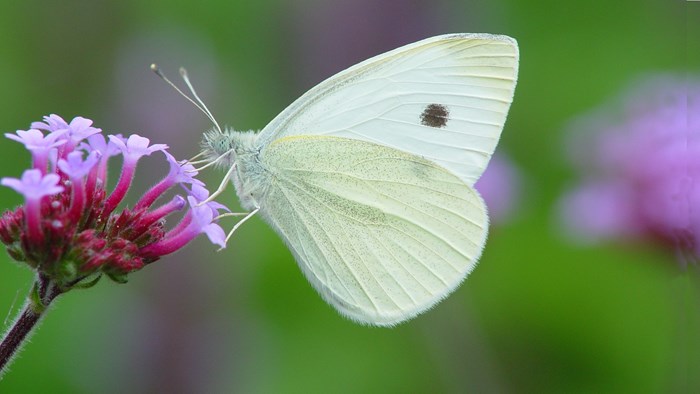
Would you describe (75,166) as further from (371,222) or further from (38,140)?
(371,222)

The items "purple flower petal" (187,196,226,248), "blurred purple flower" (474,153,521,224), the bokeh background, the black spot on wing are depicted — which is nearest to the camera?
"purple flower petal" (187,196,226,248)

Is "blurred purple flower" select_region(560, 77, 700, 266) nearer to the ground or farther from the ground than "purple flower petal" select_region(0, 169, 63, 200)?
nearer to the ground

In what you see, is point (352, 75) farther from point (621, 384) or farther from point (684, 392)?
point (621, 384)

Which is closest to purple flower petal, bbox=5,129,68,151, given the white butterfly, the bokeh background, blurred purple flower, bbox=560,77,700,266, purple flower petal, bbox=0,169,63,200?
purple flower petal, bbox=0,169,63,200

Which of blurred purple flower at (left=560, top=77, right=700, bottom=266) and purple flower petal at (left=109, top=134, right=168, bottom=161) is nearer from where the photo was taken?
purple flower petal at (left=109, top=134, right=168, bottom=161)

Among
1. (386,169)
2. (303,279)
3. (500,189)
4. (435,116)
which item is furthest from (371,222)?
(303,279)

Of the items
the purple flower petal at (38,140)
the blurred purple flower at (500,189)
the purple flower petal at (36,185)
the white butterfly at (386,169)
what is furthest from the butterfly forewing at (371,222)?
the blurred purple flower at (500,189)

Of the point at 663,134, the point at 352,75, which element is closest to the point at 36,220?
the point at 352,75

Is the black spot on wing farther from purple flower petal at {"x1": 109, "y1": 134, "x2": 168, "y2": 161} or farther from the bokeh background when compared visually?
purple flower petal at {"x1": 109, "y1": 134, "x2": 168, "y2": 161}
